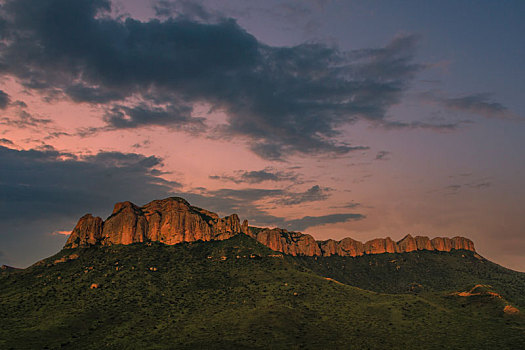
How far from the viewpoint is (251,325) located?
435 feet

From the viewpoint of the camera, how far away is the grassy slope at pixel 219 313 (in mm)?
119875

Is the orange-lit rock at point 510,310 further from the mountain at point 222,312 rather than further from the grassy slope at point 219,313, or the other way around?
the grassy slope at point 219,313

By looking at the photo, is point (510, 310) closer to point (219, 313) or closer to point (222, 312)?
point (222, 312)

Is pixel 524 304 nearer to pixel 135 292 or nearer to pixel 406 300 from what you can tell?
pixel 406 300

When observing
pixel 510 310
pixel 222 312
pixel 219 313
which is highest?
pixel 510 310

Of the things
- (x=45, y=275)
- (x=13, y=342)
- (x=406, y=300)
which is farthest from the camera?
(x=45, y=275)

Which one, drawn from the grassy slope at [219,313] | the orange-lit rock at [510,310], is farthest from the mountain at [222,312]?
the orange-lit rock at [510,310]

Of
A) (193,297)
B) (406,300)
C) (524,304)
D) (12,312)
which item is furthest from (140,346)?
(524,304)

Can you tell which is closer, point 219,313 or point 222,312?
point 219,313

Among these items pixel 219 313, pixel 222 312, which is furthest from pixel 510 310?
pixel 219 313


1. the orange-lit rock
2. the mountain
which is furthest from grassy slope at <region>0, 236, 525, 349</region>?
the orange-lit rock

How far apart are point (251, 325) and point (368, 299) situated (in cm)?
6342

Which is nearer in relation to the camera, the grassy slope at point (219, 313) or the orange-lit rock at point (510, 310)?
the grassy slope at point (219, 313)

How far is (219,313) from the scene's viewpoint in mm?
146250
